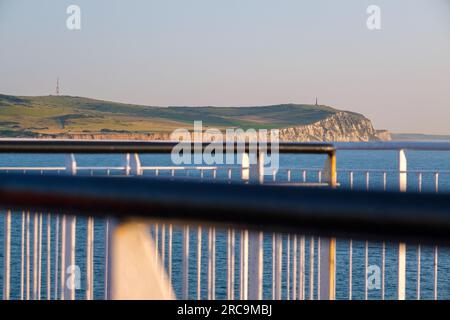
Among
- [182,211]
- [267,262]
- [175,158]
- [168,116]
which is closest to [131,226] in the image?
[182,211]

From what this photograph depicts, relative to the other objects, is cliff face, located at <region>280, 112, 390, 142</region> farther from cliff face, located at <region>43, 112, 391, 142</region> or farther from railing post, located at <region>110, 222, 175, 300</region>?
railing post, located at <region>110, 222, 175, 300</region>

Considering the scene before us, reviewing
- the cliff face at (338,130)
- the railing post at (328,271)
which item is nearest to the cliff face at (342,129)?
the cliff face at (338,130)

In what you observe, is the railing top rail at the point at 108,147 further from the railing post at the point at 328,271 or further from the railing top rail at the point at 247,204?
the railing top rail at the point at 247,204

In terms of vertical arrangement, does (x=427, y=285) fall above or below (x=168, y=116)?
below

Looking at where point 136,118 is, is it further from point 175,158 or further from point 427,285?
point 175,158

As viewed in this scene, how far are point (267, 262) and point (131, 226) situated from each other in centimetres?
2463

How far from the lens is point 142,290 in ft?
4.53

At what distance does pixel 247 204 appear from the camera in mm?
1017

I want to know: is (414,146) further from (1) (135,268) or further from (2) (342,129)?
(2) (342,129)

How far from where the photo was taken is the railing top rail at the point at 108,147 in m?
3.77

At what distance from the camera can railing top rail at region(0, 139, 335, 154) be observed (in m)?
3.77

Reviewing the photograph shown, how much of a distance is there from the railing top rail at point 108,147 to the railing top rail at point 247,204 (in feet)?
8.31
